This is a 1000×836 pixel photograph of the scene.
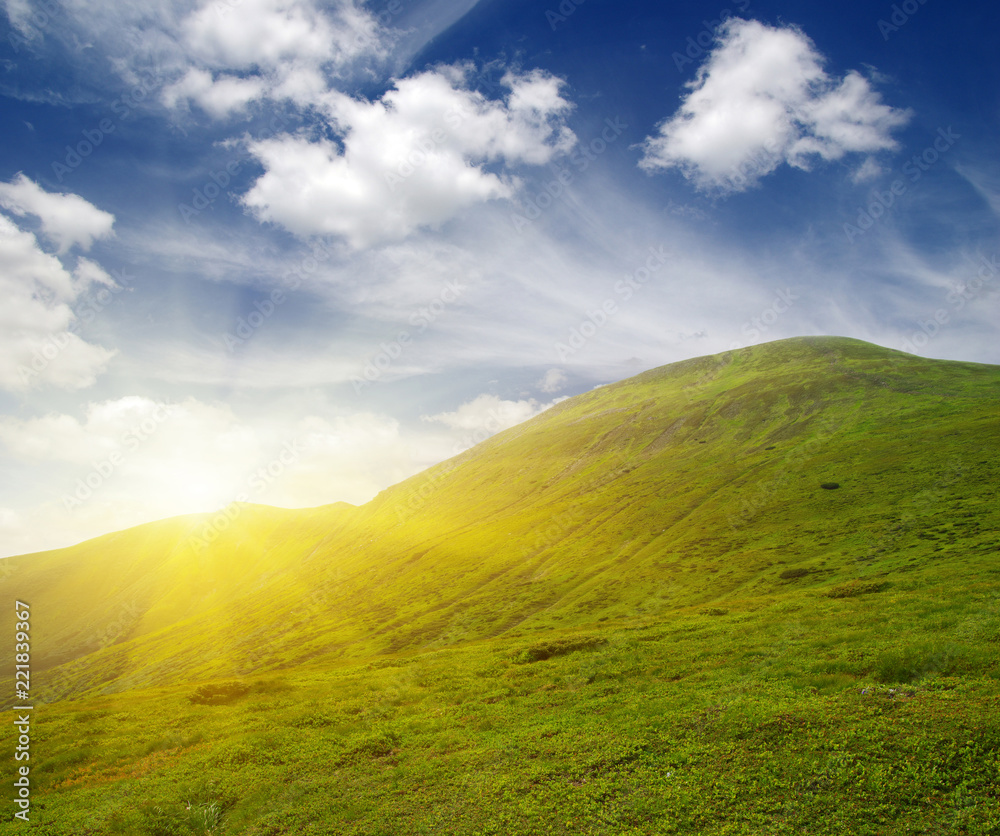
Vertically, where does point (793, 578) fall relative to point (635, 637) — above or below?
below

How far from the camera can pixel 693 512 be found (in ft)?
437

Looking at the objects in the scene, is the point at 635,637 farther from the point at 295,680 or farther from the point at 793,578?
the point at 793,578

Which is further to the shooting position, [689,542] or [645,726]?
[689,542]

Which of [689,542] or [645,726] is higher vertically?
[645,726]

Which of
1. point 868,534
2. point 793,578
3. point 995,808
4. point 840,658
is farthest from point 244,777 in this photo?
point 868,534

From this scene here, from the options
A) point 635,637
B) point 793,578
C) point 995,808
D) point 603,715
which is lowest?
point 793,578

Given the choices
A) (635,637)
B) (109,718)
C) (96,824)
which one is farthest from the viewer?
(635,637)

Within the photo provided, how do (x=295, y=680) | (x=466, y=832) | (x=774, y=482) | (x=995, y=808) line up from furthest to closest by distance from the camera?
(x=774, y=482), (x=295, y=680), (x=466, y=832), (x=995, y=808)

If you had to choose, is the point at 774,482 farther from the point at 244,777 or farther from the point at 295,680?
the point at 244,777

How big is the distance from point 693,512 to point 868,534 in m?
49.1

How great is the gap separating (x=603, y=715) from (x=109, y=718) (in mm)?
41642

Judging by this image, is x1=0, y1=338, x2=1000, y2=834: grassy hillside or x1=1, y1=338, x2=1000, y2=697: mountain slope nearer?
x1=0, y1=338, x2=1000, y2=834: grassy hillside

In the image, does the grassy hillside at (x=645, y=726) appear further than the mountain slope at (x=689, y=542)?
No

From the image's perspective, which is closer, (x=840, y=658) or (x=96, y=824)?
(x=96, y=824)
